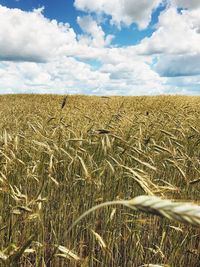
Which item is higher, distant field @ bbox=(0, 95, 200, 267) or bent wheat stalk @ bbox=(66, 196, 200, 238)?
bent wheat stalk @ bbox=(66, 196, 200, 238)

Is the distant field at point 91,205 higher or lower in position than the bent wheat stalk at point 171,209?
lower

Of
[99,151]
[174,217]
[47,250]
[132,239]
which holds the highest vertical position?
[174,217]

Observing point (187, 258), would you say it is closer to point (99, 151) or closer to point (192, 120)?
point (99, 151)

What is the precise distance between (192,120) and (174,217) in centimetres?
620

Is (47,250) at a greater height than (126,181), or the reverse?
(126,181)

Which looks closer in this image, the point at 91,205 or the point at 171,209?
the point at 171,209

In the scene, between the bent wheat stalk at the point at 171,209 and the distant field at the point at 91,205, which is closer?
the bent wheat stalk at the point at 171,209

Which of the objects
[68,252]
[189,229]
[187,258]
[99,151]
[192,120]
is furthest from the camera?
[192,120]

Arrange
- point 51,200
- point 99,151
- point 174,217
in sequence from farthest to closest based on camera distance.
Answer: point 99,151 → point 51,200 → point 174,217

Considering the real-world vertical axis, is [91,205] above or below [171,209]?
below

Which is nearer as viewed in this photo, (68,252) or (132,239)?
(68,252)

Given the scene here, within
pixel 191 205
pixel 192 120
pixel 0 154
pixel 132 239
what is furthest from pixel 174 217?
pixel 192 120

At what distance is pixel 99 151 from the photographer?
3463mm

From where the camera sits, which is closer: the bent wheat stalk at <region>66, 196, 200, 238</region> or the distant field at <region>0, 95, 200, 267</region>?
the bent wheat stalk at <region>66, 196, 200, 238</region>
